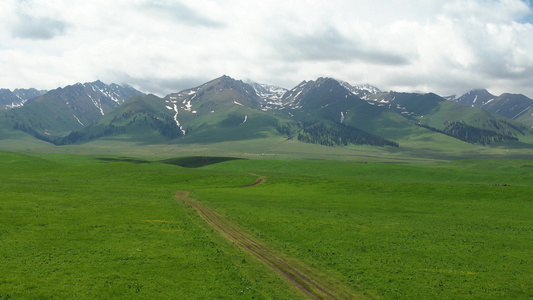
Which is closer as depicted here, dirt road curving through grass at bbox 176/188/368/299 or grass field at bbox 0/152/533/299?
dirt road curving through grass at bbox 176/188/368/299

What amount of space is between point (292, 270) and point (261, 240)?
11.2 m

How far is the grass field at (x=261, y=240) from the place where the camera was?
2916cm

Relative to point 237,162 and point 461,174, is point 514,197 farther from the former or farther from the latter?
point 237,162

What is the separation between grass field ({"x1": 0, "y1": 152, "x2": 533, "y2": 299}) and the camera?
2916 cm

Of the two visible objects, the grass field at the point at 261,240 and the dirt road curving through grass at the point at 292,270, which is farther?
the grass field at the point at 261,240

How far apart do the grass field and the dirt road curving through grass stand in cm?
92

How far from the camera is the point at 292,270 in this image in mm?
33375

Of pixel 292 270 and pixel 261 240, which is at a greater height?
pixel 292 270

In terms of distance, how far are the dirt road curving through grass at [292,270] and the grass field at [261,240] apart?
92 cm

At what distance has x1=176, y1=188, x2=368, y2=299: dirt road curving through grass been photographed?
1132 inches

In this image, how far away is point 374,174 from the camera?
151 m

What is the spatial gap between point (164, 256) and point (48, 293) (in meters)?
11.5

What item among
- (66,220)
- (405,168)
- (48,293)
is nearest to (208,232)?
(66,220)

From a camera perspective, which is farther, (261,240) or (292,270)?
(261,240)
